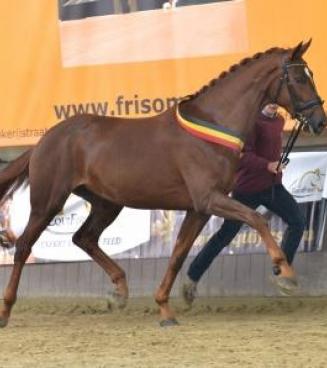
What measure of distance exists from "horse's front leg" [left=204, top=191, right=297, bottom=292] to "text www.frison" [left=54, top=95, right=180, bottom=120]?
2.35 metres

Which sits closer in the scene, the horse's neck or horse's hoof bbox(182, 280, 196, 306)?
the horse's neck

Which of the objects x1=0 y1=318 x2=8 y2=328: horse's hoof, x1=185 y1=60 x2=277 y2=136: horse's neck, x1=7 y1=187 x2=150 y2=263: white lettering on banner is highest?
x1=185 y1=60 x2=277 y2=136: horse's neck

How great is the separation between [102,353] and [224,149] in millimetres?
1872

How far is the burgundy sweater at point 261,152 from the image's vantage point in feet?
26.0

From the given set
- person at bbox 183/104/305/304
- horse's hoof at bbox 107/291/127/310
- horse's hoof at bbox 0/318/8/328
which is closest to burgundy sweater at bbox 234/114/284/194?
person at bbox 183/104/305/304

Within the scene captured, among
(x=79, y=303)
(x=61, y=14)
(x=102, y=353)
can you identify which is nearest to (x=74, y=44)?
(x=61, y=14)

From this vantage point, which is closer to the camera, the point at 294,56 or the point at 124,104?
the point at 294,56

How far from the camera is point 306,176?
8.91 meters

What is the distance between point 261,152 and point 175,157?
3.00 ft

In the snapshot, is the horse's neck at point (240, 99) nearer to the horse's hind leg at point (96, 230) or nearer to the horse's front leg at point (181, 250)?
the horse's front leg at point (181, 250)

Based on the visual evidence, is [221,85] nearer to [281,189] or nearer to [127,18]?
[281,189]

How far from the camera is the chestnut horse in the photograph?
723 cm

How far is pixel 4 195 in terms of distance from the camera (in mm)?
8500

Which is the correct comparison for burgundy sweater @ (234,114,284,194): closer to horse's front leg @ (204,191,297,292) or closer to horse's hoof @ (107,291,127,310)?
horse's front leg @ (204,191,297,292)
